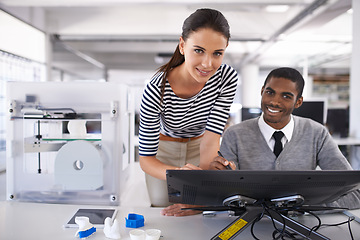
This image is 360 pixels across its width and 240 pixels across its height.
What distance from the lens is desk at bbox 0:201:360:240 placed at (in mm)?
980

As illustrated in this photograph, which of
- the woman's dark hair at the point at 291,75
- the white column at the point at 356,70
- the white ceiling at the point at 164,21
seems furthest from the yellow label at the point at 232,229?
the white column at the point at 356,70

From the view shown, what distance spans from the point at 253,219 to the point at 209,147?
512 mm

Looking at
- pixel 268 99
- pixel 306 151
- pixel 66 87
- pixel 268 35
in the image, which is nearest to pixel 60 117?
pixel 66 87

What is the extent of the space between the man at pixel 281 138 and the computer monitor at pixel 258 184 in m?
0.40

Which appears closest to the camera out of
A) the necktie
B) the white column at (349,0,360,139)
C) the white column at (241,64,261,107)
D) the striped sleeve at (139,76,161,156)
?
the striped sleeve at (139,76,161,156)

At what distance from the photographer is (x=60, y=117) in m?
1.37

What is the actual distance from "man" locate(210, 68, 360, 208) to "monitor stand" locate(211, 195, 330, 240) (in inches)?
14.4

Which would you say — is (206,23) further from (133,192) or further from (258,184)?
(133,192)

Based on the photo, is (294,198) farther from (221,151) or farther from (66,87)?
(66,87)

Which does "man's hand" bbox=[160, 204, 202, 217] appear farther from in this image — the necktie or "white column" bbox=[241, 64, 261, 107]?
"white column" bbox=[241, 64, 261, 107]

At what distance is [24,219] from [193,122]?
32.2 inches

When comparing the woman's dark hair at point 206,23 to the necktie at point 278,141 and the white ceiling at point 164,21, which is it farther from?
the white ceiling at point 164,21

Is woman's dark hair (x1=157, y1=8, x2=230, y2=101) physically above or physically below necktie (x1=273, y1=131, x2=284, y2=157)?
above

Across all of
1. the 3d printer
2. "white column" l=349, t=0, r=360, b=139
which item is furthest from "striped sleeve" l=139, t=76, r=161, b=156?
"white column" l=349, t=0, r=360, b=139
